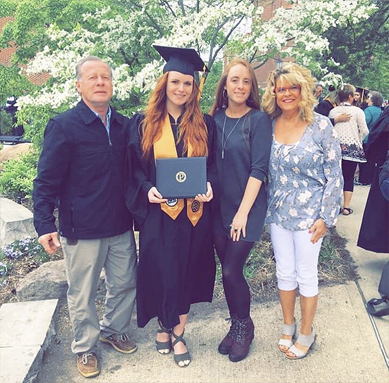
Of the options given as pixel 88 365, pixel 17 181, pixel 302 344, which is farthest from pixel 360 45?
pixel 88 365

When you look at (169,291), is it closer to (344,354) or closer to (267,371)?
(267,371)

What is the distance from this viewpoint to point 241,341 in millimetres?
2838

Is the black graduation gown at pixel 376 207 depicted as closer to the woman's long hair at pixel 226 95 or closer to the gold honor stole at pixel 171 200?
the woman's long hair at pixel 226 95

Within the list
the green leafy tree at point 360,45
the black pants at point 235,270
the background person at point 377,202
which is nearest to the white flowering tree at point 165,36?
the background person at point 377,202

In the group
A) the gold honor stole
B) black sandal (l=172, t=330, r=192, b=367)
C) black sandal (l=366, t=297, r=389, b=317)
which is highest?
the gold honor stole

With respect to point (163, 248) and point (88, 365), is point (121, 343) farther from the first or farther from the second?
point (163, 248)

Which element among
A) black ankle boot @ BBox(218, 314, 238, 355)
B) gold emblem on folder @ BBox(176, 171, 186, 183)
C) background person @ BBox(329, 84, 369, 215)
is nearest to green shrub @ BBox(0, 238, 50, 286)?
black ankle boot @ BBox(218, 314, 238, 355)

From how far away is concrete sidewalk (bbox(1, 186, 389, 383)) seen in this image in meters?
2.69

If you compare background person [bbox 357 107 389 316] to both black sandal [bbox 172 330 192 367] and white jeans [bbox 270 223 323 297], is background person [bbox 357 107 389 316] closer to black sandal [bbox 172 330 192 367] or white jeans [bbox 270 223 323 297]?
white jeans [bbox 270 223 323 297]

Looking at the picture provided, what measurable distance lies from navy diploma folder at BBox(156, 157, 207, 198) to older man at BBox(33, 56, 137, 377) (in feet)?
1.14

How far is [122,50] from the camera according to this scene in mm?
4957

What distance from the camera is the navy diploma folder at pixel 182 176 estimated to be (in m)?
2.43

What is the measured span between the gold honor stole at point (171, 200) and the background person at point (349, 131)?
3425 millimetres

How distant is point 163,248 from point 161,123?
77 cm
